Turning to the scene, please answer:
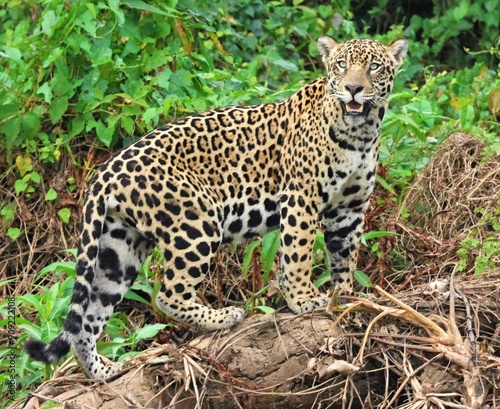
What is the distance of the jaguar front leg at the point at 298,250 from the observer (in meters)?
7.68

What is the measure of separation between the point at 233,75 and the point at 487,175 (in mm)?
2755

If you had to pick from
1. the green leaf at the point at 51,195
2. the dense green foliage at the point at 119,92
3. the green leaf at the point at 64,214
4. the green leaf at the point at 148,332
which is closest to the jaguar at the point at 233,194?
the green leaf at the point at 148,332

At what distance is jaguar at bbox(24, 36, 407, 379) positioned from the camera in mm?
7348

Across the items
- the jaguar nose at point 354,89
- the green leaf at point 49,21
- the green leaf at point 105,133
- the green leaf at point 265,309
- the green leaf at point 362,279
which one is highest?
the jaguar nose at point 354,89

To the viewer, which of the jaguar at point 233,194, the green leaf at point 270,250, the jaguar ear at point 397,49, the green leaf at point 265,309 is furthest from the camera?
the green leaf at point 270,250

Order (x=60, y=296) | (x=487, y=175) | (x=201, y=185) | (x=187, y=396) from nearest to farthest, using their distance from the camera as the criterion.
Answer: (x=187, y=396)
(x=201, y=185)
(x=60, y=296)
(x=487, y=175)

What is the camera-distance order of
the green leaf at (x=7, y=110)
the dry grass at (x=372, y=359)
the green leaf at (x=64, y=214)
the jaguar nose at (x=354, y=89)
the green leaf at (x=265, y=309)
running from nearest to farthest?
the dry grass at (x=372, y=359) → the jaguar nose at (x=354, y=89) → the green leaf at (x=265, y=309) → the green leaf at (x=64, y=214) → the green leaf at (x=7, y=110)

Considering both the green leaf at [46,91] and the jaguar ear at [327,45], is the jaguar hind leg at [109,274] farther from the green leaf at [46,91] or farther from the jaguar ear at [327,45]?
the green leaf at [46,91]

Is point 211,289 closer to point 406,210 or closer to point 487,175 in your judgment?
point 406,210

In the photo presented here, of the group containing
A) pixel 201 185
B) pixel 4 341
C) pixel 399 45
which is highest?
pixel 399 45

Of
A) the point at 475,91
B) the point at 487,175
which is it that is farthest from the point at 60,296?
the point at 475,91

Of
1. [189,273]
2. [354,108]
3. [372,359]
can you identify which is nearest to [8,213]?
[189,273]

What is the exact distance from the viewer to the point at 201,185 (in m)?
7.68

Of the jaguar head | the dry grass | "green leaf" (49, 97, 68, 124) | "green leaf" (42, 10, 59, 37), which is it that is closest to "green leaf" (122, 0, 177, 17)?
"green leaf" (42, 10, 59, 37)
